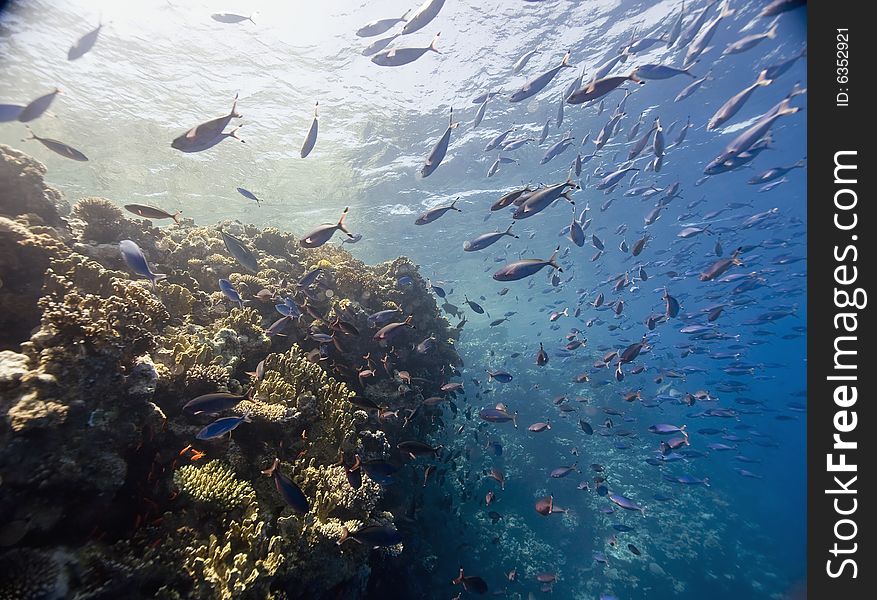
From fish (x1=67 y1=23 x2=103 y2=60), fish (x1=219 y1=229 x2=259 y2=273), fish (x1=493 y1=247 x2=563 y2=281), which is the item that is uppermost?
fish (x1=67 y1=23 x2=103 y2=60)

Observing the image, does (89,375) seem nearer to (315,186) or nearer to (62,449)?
(62,449)

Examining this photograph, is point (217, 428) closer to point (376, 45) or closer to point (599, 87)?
point (599, 87)

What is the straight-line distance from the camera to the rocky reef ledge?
8.74ft

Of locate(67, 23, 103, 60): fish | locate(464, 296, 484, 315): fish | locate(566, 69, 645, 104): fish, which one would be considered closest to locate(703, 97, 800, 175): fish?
locate(566, 69, 645, 104): fish

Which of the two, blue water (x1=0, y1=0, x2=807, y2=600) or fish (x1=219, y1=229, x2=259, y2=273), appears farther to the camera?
blue water (x1=0, y1=0, x2=807, y2=600)

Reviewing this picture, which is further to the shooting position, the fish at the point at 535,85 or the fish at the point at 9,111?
the fish at the point at 535,85

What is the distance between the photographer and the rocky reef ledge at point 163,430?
2664 mm

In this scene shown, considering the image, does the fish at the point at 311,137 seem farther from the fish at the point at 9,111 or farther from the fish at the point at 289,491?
the fish at the point at 289,491

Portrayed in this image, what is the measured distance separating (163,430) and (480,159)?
22.9m

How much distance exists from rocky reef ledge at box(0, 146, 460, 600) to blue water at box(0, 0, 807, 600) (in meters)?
3.96

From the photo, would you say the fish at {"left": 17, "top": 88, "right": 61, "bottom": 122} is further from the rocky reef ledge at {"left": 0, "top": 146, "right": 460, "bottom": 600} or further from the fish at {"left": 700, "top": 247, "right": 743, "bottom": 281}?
the fish at {"left": 700, "top": 247, "right": 743, "bottom": 281}

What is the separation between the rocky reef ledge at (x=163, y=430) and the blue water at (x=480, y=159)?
396cm

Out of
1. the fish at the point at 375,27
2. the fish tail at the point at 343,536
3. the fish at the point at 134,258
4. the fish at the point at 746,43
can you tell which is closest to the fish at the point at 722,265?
the fish at the point at 746,43
